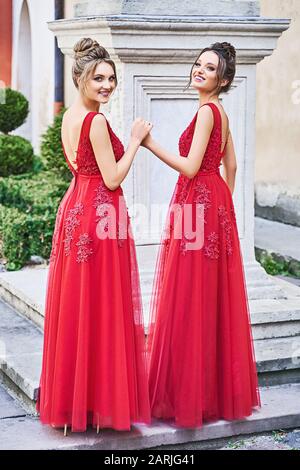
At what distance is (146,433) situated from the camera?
14.8 ft

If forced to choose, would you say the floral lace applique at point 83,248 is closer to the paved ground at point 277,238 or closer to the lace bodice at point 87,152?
the lace bodice at point 87,152

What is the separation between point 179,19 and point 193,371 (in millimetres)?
1797

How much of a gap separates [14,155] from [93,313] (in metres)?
6.87

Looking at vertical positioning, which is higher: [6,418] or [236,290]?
[236,290]

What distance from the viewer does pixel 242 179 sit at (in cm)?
560

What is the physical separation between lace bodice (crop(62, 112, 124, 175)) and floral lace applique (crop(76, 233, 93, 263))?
0.91ft

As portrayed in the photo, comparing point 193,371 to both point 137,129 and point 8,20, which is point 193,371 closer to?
point 137,129

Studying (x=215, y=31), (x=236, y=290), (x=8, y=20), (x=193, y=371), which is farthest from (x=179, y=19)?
(x=8, y=20)

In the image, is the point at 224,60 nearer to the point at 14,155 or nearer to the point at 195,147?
the point at 195,147

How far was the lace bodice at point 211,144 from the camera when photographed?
452cm

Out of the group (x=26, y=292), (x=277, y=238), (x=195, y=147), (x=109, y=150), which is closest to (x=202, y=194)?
(x=195, y=147)

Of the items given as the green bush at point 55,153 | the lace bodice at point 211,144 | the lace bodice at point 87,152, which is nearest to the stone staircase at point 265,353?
the lace bodice at point 211,144

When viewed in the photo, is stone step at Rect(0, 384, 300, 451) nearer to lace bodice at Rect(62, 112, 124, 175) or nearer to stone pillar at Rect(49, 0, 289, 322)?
stone pillar at Rect(49, 0, 289, 322)
